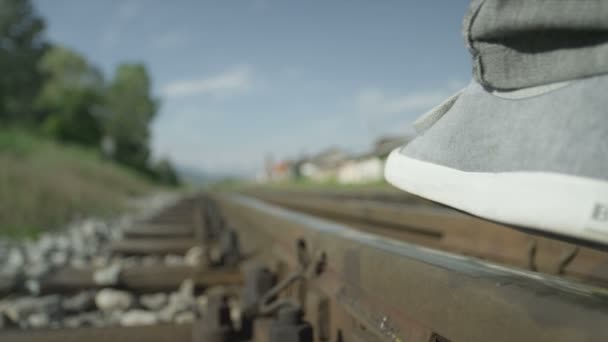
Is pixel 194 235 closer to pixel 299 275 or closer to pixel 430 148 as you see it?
pixel 299 275

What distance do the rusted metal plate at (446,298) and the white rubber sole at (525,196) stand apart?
9cm

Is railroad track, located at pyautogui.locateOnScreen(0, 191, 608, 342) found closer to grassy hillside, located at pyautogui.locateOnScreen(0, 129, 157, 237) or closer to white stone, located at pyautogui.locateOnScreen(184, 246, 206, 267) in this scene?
white stone, located at pyautogui.locateOnScreen(184, 246, 206, 267)

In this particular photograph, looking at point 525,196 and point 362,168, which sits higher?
point 525,196

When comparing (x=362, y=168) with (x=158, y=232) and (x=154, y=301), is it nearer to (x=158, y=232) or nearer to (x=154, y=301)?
(x=158, y=232)

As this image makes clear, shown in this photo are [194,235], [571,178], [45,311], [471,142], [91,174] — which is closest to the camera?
[571,178]

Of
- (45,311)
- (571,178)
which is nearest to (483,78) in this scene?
(571,178)

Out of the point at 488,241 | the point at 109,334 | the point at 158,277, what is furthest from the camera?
the point at 158,277

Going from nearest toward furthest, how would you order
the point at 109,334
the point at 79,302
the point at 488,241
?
the point at 109,334, the point at 488,241, the point at 79,302

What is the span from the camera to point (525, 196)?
0.72 metres

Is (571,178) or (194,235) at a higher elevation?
(571,178)

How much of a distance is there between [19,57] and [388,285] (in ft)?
157

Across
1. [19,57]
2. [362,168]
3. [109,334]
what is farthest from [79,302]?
[19,57]

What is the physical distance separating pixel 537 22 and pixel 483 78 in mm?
150

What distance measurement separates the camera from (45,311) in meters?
2.60
